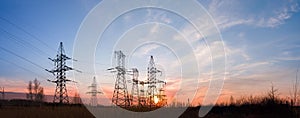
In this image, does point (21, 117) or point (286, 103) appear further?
point (286, 103)

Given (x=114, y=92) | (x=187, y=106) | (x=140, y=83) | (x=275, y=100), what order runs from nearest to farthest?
(x=275, y=100)
(x=187, y=106)
(x=114, y=92)
(x=140, y=83)

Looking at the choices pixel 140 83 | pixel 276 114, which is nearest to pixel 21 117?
pixel 276 114

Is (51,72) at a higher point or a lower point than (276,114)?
higher

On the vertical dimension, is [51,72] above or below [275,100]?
above

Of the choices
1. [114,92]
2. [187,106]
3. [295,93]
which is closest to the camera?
[295,93]

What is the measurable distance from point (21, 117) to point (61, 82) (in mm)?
21599

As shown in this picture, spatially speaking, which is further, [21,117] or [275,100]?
[275,100]

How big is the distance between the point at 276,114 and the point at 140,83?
83.8 feet

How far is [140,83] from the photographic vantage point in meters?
41.8

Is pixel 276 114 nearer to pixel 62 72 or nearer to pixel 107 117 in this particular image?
pixel 107 117

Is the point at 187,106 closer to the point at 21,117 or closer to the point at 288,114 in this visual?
the point at 288,114

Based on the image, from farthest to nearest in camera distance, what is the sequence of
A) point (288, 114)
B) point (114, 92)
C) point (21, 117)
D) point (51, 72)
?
point (51, 72) → point (114, 92) → point (288, 114) → point (21, 117)

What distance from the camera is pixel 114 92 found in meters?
33.2

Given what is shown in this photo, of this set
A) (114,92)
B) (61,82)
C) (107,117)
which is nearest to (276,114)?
(107,117)
